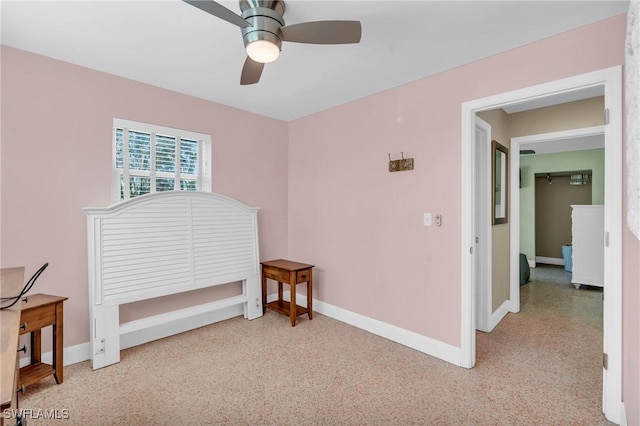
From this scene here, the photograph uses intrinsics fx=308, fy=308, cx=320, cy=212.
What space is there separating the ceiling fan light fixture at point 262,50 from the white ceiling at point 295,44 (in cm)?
30

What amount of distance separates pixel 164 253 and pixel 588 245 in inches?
242

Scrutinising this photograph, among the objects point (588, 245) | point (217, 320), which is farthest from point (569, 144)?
point (217, 320)

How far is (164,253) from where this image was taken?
2.97 metres

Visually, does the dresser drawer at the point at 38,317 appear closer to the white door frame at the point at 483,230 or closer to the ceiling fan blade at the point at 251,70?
the ceiling fan blade at the point at 251,70

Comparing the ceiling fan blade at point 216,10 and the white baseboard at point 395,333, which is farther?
the white baseboard at point 395,333

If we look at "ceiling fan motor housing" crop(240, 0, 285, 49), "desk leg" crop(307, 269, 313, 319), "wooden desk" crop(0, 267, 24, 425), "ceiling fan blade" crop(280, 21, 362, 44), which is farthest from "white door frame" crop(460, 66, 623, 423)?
"wooden desk" crop(0, 267, 24, 425)

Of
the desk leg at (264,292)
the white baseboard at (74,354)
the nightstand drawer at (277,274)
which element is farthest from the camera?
the desk leg at (264,292)

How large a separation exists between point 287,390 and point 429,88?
2.80 m

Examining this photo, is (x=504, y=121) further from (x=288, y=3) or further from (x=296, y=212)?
(x=288, y=3)

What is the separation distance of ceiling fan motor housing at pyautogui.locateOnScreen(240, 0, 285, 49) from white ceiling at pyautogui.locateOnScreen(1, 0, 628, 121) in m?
0.14

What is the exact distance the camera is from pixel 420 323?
2906 millimetres

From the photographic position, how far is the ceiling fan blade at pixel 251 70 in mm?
2045

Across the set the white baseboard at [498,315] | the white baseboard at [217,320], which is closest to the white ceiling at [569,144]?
the white baseboard at [498,315]

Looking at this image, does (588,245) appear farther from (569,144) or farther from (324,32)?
(324,32)
